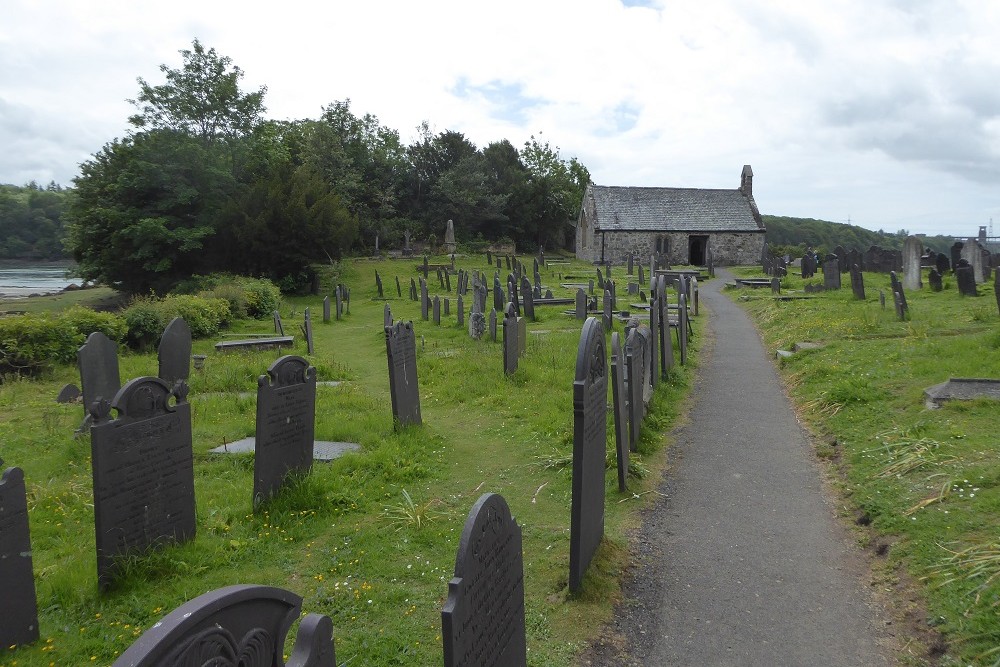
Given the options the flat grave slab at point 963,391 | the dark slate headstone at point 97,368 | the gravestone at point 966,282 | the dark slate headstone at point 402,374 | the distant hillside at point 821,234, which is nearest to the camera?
the flat grave slab at point 963,391

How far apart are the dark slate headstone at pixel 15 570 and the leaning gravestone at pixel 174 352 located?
6.16m

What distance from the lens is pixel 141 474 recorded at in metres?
5.26

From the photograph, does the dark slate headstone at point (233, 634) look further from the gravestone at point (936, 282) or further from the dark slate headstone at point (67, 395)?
the gravestone at point (936, 282)

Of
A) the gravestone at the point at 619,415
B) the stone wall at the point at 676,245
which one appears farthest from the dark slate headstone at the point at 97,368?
the stone wall at the point at 676,245

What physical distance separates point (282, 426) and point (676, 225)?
41111 millimetres

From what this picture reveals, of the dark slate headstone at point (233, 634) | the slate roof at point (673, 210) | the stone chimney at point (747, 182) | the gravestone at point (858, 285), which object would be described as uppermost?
the stone chimney at point (747, 182)

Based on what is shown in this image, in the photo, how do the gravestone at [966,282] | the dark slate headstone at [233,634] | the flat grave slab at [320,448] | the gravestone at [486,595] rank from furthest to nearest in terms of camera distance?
1. the gravestone at [966,282]
2. the flat grave slab at [320,448]
3. the gravestone at [486,595]
4. the dark slate headstone at [233,634]

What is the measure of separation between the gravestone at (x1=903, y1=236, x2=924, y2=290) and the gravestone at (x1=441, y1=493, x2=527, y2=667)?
2051cm

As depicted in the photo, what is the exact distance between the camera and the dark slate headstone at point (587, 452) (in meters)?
4.80

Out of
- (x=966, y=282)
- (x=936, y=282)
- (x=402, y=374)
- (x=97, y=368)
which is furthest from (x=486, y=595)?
(x=936, y=282)

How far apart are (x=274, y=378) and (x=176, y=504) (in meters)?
1.43

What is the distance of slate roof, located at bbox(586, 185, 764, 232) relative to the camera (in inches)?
1752

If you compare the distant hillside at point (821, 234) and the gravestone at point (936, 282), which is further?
the distant hillside at point (821, 234)

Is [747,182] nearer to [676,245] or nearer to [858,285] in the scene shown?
[676,245]
